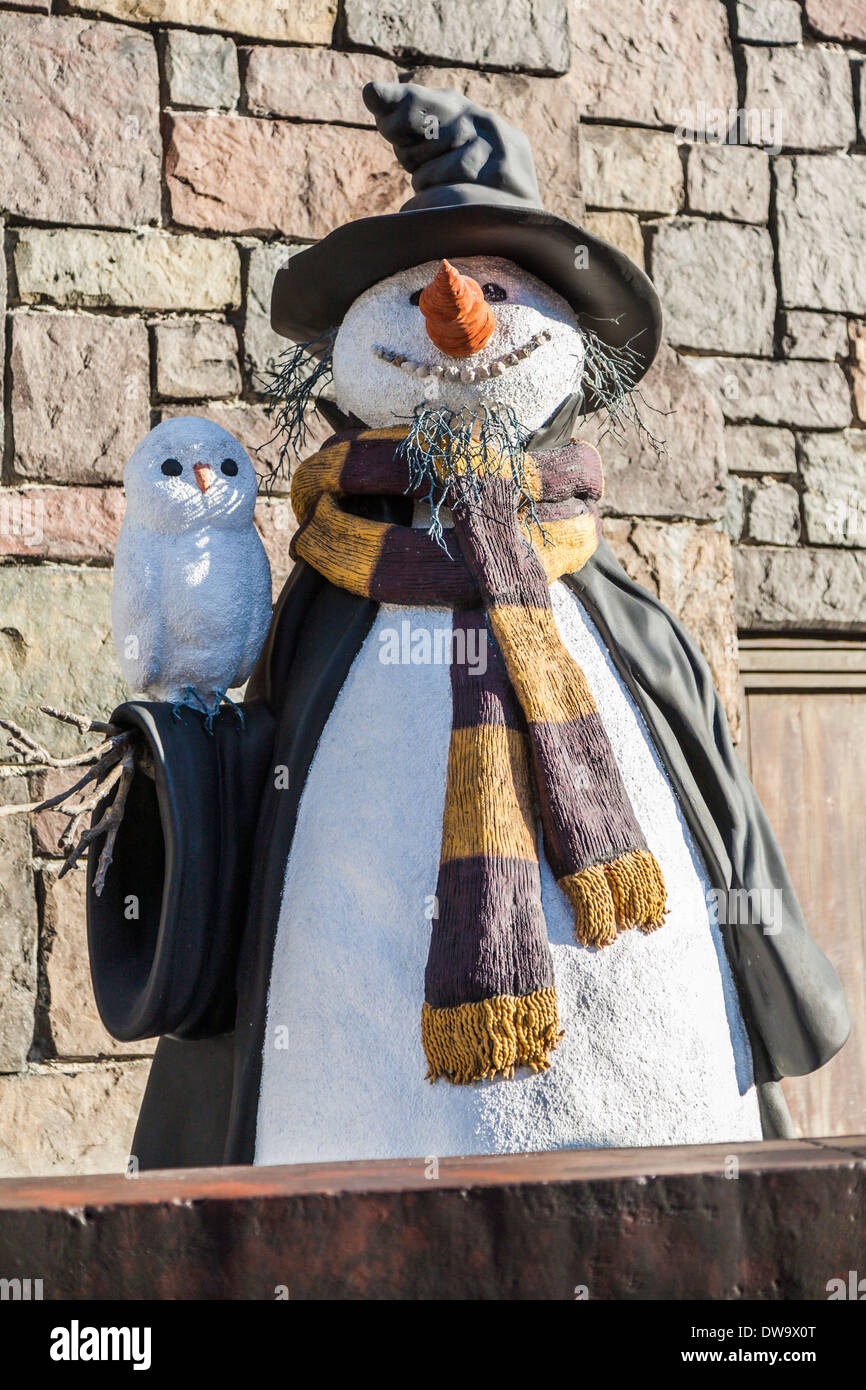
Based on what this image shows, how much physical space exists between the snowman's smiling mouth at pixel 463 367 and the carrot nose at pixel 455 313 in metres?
0.03

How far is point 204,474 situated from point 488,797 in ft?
1.92

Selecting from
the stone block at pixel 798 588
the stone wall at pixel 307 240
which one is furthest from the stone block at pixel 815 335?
the stone block at pixel 798 588

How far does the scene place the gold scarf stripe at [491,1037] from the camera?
5.51 ft

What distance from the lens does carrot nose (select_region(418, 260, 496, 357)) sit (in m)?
1.90

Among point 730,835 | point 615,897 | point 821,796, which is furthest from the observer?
point 821,796

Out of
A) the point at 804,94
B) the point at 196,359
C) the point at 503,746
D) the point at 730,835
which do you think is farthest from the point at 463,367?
the point at 804,94

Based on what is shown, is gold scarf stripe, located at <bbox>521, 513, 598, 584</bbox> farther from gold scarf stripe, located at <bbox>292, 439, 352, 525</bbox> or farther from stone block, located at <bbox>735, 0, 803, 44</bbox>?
stone block, located at <bbox>735, 0, 803, 44</bbox>

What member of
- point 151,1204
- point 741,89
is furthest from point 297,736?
point 741,89

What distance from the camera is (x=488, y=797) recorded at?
70.6 inches

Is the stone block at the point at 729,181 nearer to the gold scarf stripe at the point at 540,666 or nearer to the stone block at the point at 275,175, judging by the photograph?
the stone block at the point at 275,175

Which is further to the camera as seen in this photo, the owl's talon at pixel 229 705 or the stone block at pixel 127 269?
the stone block at pixel 127 269

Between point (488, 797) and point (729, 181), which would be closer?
point (488, 797)

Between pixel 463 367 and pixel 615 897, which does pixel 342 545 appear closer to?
pixel 463 367
